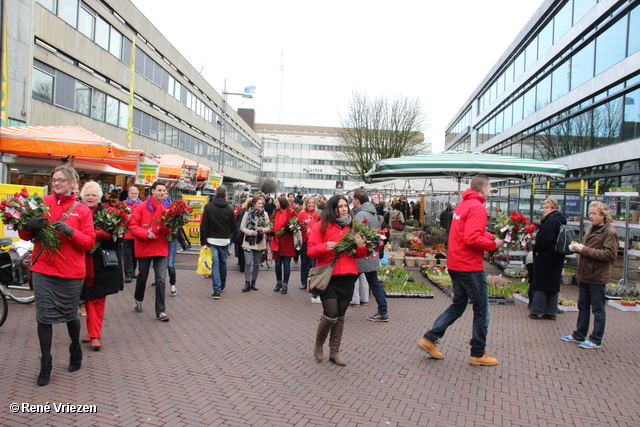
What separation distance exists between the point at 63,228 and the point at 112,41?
24628 millimetres

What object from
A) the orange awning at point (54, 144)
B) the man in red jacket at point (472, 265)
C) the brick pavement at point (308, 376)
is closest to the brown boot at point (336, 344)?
the brick pavement at point (308, 376)

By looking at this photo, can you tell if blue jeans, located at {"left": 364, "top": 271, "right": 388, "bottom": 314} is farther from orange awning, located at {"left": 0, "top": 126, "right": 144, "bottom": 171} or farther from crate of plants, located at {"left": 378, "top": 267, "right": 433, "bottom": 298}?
orange awning, located at {"left": 0, "top": 126, "right": 144, "bottom": 171}

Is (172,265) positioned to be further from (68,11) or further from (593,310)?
(68,11)

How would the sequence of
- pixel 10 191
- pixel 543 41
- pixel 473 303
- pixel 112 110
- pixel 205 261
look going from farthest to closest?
pixel 543 41 → pixel 112 110 → pixel 205 261 → pixel 10 191 → pixel 473 303

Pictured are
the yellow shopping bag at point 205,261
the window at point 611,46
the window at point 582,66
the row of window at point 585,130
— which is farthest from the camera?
the window at point 582,66

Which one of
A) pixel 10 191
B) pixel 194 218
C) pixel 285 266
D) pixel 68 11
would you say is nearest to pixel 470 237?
pixel 285 266

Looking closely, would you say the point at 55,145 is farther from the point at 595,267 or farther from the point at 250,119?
the point at 250,119

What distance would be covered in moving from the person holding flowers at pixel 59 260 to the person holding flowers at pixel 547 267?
664 cm

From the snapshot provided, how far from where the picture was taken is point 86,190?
5.37m

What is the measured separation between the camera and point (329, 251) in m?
5.12

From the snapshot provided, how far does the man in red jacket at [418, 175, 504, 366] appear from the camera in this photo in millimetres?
5121

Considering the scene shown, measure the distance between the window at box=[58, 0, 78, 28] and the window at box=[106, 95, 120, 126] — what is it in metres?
4.93

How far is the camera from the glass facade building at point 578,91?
1731cm

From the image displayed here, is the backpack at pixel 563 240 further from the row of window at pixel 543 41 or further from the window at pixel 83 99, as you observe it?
the window at pixel 83 99
